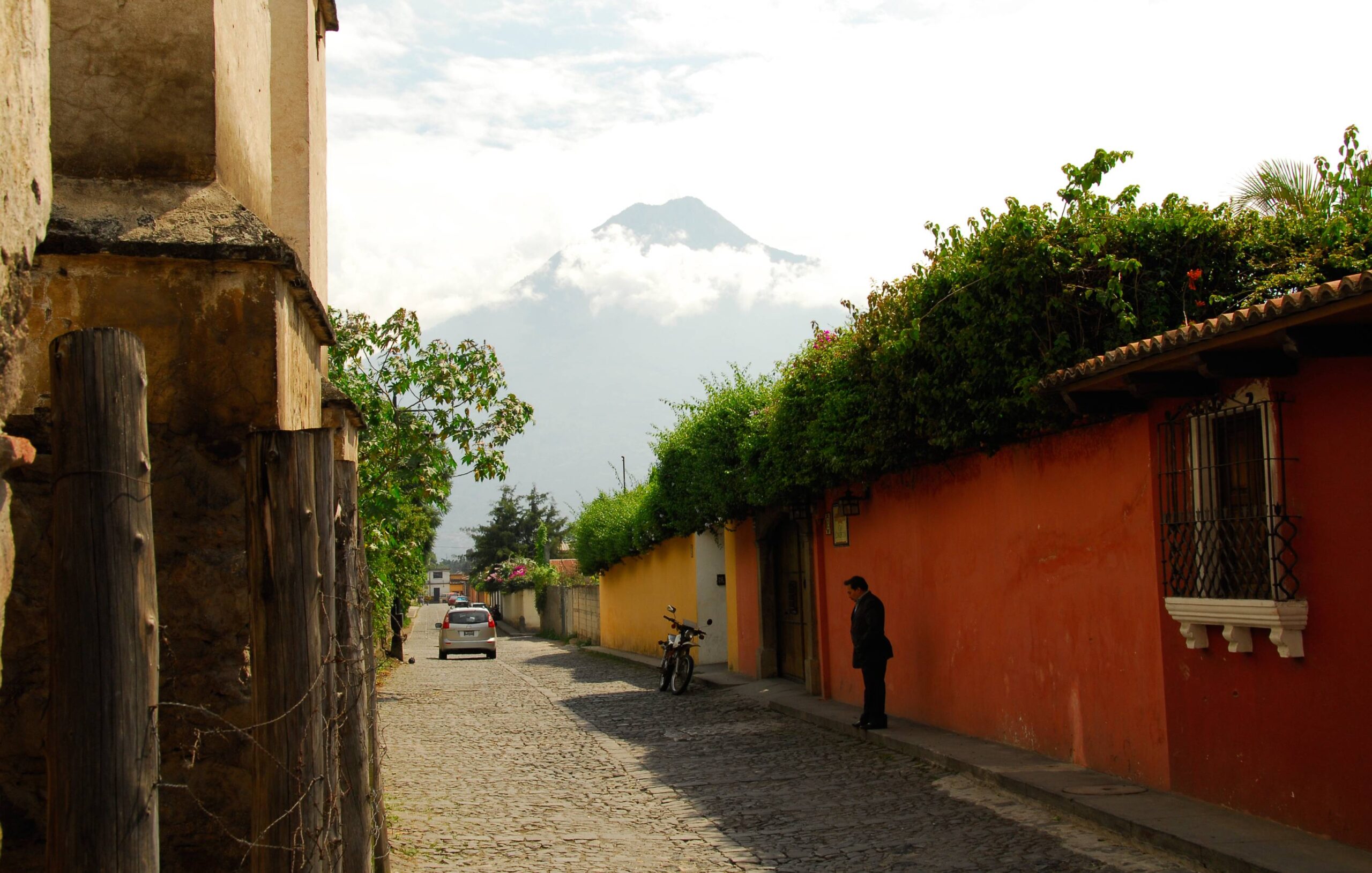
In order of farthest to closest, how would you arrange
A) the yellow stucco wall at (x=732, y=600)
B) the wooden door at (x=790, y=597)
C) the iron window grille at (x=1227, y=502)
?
the yellow stucco wall at (x=732, y=600)
the wooden door at (x=790, y=597)
the iron window grille at (x=1227, y=502)

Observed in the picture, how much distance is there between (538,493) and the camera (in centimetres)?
9462

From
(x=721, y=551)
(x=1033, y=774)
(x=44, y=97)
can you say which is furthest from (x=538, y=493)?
(x=44, y=97)

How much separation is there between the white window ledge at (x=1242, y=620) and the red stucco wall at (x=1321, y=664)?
77 millimetres

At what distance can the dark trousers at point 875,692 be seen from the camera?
12805 mm

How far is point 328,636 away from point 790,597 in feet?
50.2

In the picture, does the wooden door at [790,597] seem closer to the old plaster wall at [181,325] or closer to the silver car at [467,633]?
the old plaster wall at [181,325]

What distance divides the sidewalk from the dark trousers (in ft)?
0.47

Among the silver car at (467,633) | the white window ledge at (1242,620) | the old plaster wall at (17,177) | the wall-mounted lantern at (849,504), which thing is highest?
the old plaster wall at (17,177)

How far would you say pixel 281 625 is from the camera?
3877 mm

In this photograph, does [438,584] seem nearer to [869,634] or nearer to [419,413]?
[419,413]

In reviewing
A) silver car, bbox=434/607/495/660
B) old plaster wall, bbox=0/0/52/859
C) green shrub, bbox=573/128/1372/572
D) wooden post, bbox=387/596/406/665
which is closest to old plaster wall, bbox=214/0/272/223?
old plaster wall, bbox=0/0/52/859

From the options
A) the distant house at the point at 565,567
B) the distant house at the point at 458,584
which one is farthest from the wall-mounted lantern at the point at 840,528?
the distant house at the point at 458,584

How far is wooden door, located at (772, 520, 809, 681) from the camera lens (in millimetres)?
19094

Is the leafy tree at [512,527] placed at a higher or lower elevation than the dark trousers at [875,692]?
higher
